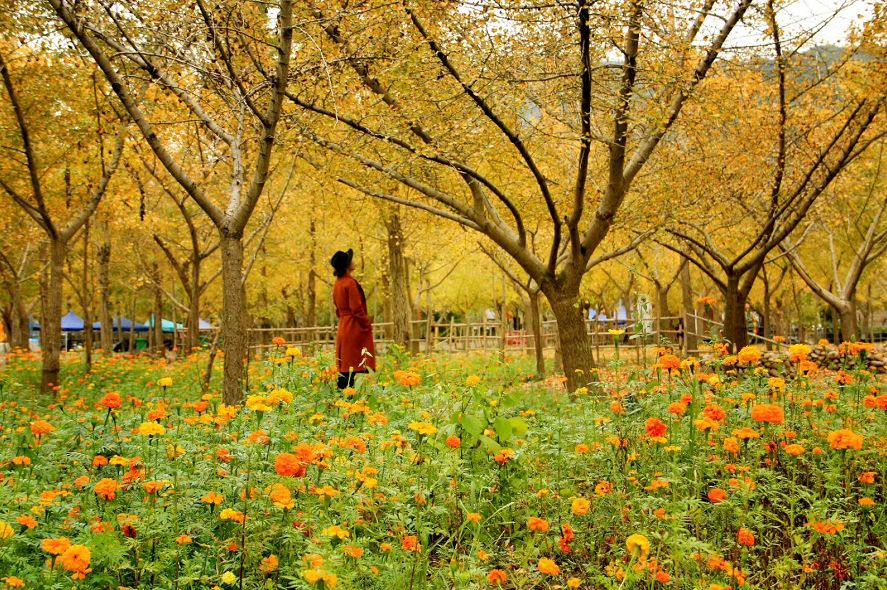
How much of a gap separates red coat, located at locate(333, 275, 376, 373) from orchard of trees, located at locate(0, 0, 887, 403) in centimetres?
122

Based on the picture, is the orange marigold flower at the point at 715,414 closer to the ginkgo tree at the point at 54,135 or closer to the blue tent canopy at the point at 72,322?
the ginkgo tree at the point at 54,135

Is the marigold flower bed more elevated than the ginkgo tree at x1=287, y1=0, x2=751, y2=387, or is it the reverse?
the ginkgo tree at x1=287, y1=0, x2=751, y2=387

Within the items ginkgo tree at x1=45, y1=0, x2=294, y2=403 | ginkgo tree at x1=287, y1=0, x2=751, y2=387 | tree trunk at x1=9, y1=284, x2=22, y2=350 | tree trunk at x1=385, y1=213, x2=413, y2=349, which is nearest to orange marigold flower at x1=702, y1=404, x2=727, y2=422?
ginkgo tree at x1=287, y1=0, x2=751, y2=387

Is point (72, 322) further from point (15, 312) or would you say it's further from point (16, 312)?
point (16, 312)

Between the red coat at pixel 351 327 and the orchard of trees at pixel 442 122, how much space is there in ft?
4.00

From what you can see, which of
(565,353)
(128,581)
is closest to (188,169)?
(565,353)

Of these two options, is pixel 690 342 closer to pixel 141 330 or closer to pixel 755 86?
pixel 755 86

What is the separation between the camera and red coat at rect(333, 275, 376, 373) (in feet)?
25.7

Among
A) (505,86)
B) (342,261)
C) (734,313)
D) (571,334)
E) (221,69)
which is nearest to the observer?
(221,69)

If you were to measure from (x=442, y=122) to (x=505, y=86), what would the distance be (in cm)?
107

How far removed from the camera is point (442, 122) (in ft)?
26.2

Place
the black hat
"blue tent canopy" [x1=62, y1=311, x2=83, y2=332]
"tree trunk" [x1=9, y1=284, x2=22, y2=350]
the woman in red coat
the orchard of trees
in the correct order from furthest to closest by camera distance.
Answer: "blue tent canopy" [x1=62, y1=311, x2=83, y2=332] < "tree trunk" [x1=9, y1=284, x2=22, y2=350] < the black hat < the woman in red coat < the orchard of trees

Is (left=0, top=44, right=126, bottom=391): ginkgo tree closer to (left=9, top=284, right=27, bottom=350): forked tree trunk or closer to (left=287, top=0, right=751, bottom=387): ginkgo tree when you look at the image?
(left=287, top=0, right=751, bottom=387): ginkgo tree

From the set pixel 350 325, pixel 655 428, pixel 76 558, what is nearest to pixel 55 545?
pixel 76 558
